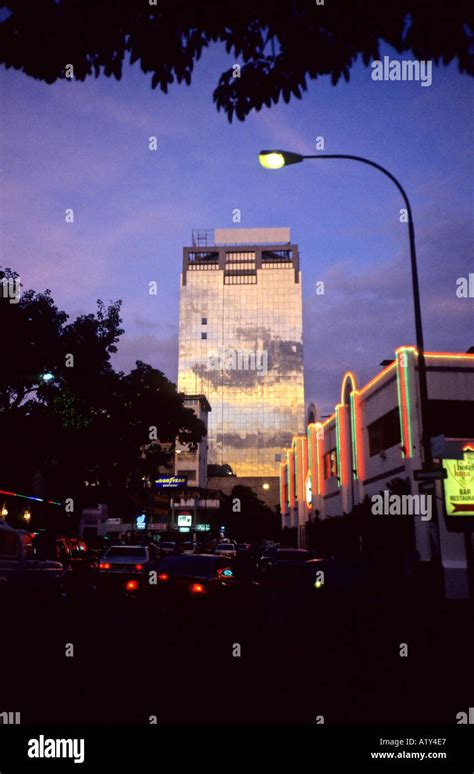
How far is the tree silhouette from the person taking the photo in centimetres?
545

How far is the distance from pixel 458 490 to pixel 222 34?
21.1m

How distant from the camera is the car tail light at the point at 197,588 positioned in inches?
490

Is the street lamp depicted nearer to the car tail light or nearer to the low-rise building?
the low-rise building

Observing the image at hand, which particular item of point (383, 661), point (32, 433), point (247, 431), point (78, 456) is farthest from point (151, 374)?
point (247, 431)

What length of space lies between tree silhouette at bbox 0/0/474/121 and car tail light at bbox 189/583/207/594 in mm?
9019

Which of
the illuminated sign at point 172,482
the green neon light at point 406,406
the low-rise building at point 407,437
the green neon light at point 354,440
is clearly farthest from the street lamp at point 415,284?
the illuminated sign at point 172,482

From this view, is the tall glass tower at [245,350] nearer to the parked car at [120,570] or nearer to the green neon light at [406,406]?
the green neon light at [406,406]

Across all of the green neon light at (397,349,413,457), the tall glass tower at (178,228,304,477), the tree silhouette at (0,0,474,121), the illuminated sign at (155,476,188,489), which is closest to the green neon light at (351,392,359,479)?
the green neon light at (397,349,413,457)

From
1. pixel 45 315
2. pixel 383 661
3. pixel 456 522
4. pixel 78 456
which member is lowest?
pixel 383 661

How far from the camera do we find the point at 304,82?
20.0 ft

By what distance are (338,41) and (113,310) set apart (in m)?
22.7

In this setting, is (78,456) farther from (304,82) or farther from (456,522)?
(304,82)

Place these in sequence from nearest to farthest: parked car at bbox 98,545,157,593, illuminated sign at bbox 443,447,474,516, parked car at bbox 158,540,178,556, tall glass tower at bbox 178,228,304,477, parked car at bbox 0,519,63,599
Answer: parked car at bbox 0,519,63,599 → parked car at bbox 98,545,157,593 → illuminated sign at bbox 443,447,474,516 → parked car at bbox 158,540,178,556 → tall glass tower at bbox 178,228,304,477

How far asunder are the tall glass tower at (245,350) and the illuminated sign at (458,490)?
135 metres
